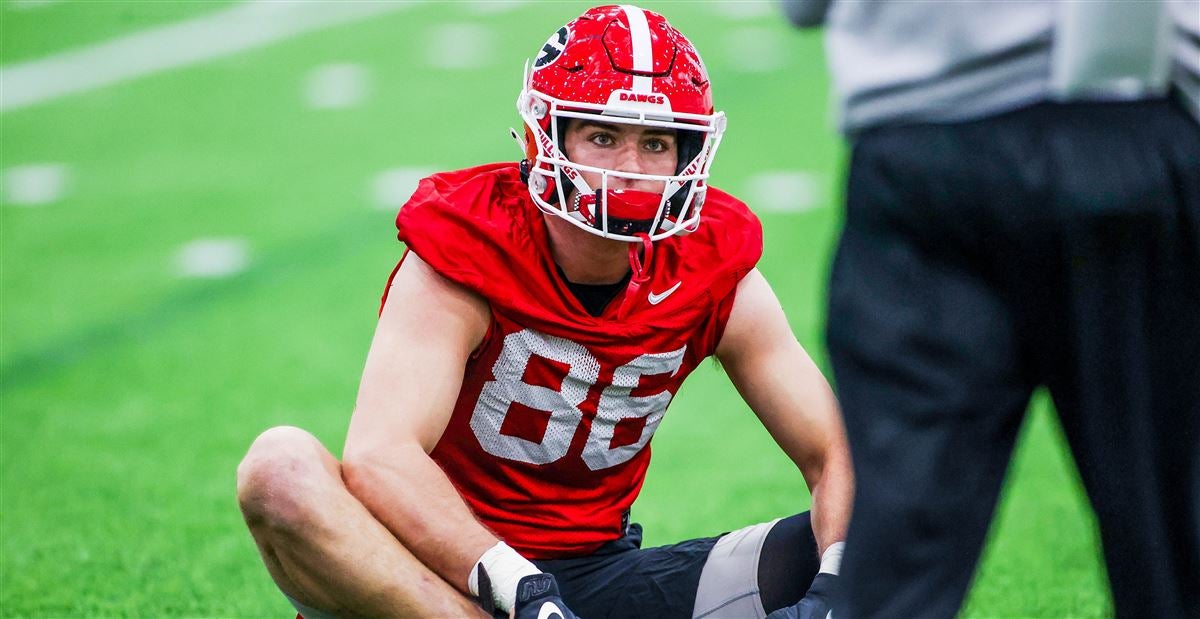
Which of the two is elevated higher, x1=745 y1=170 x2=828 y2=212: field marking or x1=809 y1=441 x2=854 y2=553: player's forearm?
x1=809 y1=441 x2=854 y2=553: player's forearm

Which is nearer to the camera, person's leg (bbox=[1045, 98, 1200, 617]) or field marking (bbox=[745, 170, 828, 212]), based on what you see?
person's leg (bbox=[1045, 98, 1200, 617])

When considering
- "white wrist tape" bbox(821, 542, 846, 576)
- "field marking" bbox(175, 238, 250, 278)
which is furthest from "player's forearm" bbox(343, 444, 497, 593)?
"field marking" bbox(175, 238, 250, 278)

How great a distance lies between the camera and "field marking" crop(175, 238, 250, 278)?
591 cm

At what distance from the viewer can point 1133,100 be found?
5.49 ft

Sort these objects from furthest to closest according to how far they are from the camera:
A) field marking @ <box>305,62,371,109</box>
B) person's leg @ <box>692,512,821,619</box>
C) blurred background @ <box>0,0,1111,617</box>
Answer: field marking @ <box>305,62,371,109</box>
blurred background @ <box>0,0,1111,617</box>
person's leg @ <box>692,512,821,619</box>

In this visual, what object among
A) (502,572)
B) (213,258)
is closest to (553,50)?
(502,572)

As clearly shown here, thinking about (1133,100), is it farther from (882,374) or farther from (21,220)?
(21,220)

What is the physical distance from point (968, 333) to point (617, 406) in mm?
1137

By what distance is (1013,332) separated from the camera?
1728 mm

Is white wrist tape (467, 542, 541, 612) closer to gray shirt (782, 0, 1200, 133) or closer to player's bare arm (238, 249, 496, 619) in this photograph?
player's bare arm (238, 249, 496, 619)

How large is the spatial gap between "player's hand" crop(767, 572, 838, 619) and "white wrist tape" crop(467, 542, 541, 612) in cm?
43

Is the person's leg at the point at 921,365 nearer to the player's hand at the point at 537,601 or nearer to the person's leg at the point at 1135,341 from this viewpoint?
the person's leg at the point at 1135,341

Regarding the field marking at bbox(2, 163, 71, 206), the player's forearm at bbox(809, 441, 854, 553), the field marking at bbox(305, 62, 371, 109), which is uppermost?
the player's forearm at bbox(809, 441, 854, 553)

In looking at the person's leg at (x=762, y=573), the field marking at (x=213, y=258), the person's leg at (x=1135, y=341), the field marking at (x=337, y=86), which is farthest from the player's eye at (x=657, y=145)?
the field marking at (x=337, y=86)
